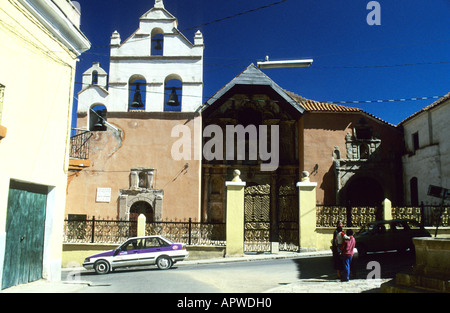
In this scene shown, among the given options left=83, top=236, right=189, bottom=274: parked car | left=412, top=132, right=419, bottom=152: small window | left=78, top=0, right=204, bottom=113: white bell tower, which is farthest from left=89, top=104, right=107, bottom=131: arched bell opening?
left=412, top=132, right=419, bottom=152: small window

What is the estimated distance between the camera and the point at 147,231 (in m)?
16.6

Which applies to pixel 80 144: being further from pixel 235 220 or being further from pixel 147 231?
pixel 235 220

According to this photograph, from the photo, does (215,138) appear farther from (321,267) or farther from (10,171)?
(10,171)

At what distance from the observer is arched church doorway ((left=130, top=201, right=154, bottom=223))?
20.2m

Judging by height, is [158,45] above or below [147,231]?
above

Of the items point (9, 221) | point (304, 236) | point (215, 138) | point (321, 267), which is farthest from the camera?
point (215, 138)

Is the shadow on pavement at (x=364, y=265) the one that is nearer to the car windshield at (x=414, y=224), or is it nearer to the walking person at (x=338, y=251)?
the walking person at (x=338, y=251)

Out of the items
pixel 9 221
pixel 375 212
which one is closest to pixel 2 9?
pixel 9 221

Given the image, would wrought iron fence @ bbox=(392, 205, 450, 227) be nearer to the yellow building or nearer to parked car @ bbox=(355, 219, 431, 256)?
parked car @ bbox=(355, 219, 431, 256)

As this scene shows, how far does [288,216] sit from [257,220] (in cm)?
126

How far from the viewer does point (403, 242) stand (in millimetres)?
13609

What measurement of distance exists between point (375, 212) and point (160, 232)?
337 inches

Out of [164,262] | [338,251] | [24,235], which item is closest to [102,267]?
[164,262]
